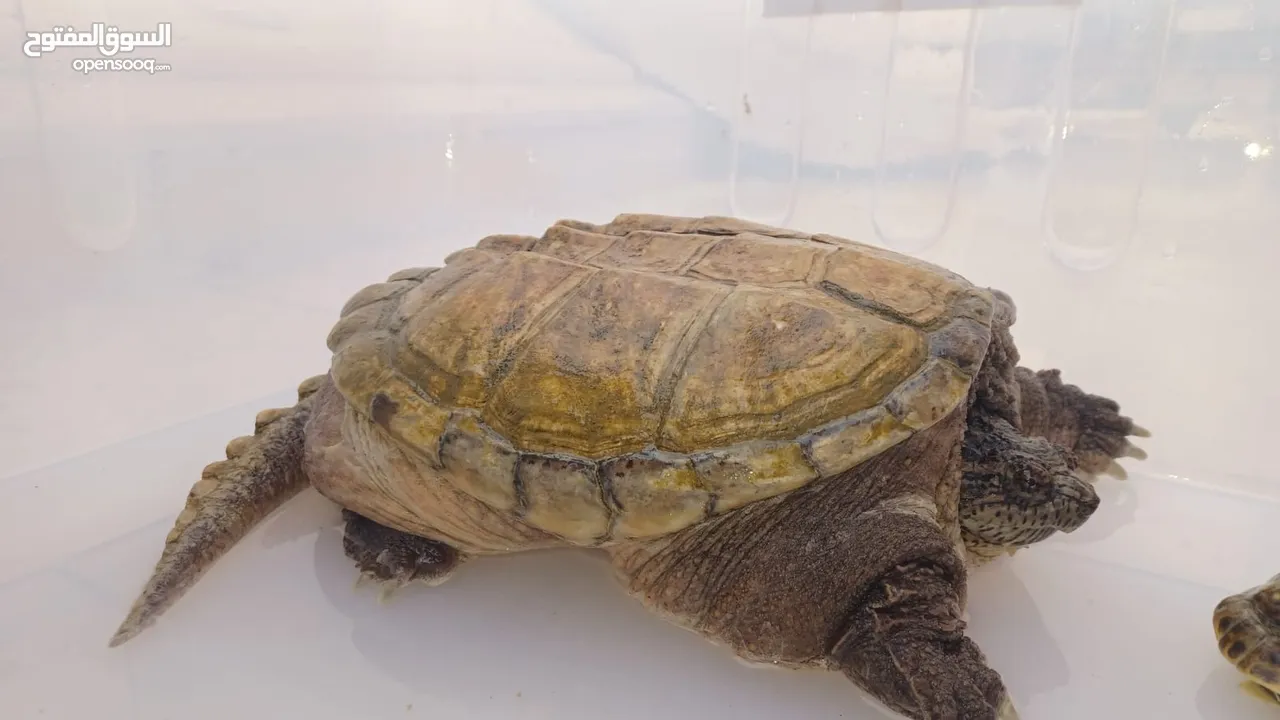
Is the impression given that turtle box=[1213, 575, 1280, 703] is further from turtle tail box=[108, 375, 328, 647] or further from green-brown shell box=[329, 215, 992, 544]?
turtle tail box=[108, 375, 328, 647]

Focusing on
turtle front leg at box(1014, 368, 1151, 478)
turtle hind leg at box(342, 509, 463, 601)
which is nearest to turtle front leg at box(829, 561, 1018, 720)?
Answer: turtle front leg at box(1014, 368, 1151, 478)

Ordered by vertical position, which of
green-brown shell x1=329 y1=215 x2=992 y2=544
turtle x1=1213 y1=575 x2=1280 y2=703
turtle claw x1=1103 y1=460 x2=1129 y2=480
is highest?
green-brown shell x1=329 y1=215 x2=992 y2=544

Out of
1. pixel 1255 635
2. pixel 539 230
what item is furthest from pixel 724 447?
pixel 539 230

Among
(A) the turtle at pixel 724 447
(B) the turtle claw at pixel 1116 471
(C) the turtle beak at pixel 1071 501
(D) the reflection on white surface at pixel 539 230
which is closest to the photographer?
(A) the turtle at pixel 724 447

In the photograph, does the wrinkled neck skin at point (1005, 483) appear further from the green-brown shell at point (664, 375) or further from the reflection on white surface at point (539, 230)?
the reflection on white surface at point (539, 230)

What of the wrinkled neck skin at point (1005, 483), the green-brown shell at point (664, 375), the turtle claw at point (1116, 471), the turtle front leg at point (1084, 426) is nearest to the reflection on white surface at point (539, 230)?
the turtle claw at point (1116, 471)

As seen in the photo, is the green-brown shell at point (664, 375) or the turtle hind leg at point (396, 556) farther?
the turtle hind leg at point (396, 556)
